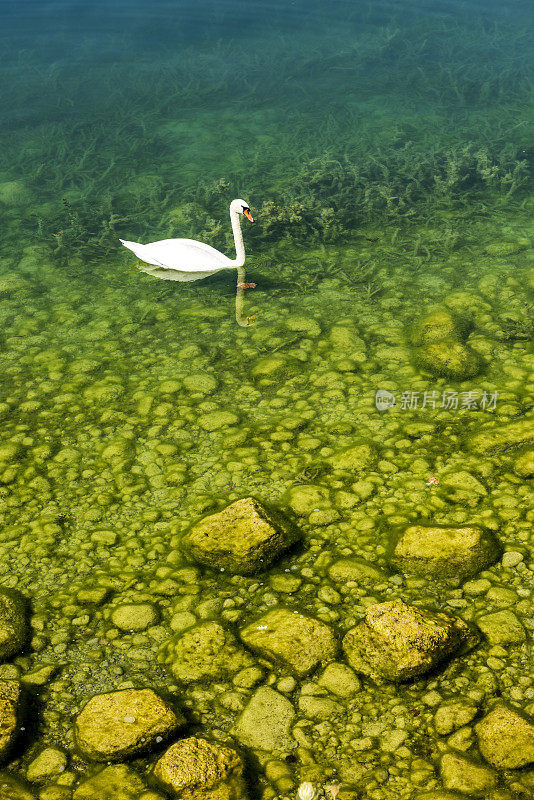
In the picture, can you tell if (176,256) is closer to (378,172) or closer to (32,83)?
(378,172)

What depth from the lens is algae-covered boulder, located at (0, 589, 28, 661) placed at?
2332 mm

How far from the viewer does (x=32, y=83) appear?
8695 mm

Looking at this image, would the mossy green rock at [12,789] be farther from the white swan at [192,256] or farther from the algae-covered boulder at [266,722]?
the white swan at [192,256]

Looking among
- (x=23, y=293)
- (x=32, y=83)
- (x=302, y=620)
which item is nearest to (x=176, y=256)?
(x=23, y=293)

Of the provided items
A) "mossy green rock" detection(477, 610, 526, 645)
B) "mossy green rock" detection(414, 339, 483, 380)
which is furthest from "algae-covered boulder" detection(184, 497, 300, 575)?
"mossy green rock" detection(414, 339, 483, 380)

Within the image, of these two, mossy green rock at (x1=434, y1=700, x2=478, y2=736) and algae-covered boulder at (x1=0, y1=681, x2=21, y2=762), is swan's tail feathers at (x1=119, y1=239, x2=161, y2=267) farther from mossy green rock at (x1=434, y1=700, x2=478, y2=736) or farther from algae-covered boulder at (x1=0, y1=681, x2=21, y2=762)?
mossy green rock at (x1=434, y1=700, x2=478, y2=736)

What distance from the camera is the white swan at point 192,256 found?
479cm

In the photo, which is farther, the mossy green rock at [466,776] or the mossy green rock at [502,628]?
the mossy green rock at [502,628]

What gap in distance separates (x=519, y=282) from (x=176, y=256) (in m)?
2.41

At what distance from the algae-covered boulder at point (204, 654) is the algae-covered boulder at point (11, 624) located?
0.51 metres

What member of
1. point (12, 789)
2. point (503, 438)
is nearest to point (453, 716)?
point (12, 789)

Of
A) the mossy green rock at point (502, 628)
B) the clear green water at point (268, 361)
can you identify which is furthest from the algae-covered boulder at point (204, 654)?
the mossy green rock at point (502, 628)

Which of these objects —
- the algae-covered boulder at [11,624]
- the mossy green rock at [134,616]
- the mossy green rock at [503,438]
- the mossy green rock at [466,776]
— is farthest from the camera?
the mossy green rock at [503,438]

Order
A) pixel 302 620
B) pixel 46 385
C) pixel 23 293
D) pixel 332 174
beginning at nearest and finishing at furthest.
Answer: pixel 302 620 < pixel 46 385 < pixel 23 293 < pixel 332 174
